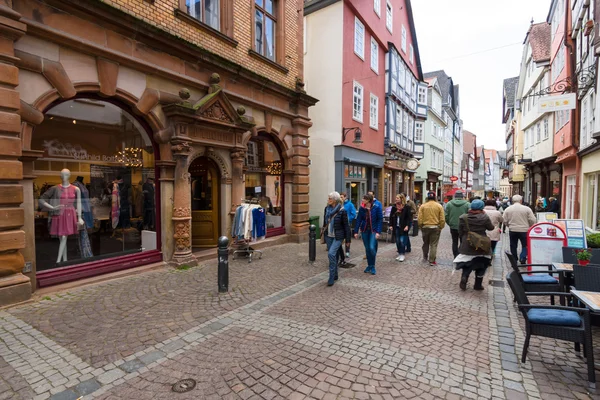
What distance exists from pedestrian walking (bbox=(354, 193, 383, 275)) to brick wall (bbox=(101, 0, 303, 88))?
5821 millimetres

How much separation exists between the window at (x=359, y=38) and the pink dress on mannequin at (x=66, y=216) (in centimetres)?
1307

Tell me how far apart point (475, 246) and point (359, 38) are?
12.9 meters

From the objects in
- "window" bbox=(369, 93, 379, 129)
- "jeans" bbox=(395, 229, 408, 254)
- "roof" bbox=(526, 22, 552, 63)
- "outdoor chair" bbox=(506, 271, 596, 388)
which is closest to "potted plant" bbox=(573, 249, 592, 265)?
"outdoor chair" bbox=(506, 271, 596, 388)

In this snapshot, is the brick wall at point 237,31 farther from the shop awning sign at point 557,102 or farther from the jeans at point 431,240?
the shop awning sign at point 557,102

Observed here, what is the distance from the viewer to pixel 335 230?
6844 millimetres

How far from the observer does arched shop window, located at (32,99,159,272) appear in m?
6.16

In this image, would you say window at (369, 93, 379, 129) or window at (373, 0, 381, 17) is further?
window at (369, 93, 379, 129)

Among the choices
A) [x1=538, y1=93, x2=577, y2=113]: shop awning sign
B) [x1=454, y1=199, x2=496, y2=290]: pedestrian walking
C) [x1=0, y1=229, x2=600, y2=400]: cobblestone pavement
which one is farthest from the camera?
[x1=538, y1=93, x2=577, y2=113]: shop awning sign

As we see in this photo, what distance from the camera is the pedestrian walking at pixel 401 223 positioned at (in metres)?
8.89

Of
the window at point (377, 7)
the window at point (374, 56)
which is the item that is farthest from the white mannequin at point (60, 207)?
the window at point (377, 7)

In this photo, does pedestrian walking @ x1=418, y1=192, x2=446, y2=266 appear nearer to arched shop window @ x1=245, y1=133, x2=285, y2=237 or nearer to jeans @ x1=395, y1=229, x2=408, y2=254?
jeans @ x1=395, y1=229, x2=408, y2=254

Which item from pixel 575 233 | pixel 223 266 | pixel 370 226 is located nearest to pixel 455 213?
pixel 575 233

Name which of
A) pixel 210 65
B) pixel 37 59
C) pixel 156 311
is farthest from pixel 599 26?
pixel 37 59

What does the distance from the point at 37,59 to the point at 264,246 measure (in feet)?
23.8
